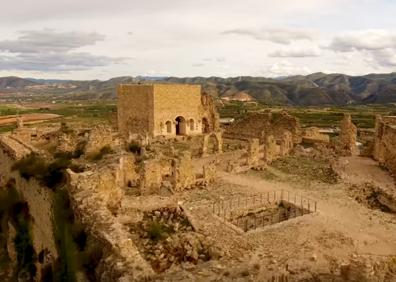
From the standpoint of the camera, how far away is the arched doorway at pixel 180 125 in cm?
3309

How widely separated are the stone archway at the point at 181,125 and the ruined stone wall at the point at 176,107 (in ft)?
0.32

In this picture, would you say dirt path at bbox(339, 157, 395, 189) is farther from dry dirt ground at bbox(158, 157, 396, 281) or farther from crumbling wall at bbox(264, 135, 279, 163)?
crumbling wall at bbox(264, 135, 279, 163)

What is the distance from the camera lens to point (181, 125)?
33281 millimetres

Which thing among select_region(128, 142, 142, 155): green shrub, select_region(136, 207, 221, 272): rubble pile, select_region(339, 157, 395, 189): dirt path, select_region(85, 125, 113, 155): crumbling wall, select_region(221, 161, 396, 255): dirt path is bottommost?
select_region(221, 161, 396, 255): dirt path

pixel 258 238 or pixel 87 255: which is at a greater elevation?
pixel 87 255

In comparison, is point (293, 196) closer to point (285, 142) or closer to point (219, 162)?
point (219, 162)

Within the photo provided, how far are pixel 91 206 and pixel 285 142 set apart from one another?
16695mm

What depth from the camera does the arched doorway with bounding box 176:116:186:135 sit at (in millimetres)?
33094

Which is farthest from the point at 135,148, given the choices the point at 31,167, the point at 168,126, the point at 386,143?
the point at 168,126

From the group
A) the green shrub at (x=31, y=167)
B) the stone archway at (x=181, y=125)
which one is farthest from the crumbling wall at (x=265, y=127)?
the green shrub at (x=31, y=167)

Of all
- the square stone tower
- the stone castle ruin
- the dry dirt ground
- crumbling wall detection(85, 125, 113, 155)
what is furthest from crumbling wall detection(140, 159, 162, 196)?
the square stone tower

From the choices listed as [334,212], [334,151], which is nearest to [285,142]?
[334,151]

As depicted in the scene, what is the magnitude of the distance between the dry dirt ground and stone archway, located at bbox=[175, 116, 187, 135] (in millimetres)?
14144

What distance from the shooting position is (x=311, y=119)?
62656 millimetres
